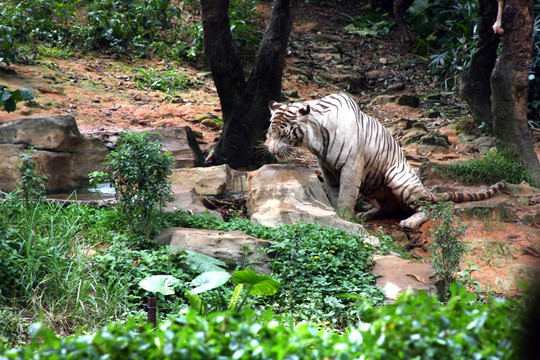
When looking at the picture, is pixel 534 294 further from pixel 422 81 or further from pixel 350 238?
pixel 422 81

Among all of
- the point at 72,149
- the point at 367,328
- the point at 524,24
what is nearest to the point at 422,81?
the point at 524,24

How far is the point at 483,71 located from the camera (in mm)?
10172

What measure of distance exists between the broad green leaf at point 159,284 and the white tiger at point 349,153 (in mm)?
3064

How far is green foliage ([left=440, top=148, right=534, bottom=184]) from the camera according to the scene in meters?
8.23

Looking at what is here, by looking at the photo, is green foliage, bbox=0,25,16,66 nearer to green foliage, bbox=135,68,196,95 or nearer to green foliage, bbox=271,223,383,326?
green foliage, bbox=135,68,196,95

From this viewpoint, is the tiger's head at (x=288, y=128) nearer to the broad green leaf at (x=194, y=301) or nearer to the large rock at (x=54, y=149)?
the large rock at (x=54, y=149)

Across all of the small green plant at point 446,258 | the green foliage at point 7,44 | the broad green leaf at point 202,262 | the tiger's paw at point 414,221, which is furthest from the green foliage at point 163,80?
the small green plant at point 446,258

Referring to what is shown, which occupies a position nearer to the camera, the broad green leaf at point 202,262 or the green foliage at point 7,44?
the broad green leaf at point 202,262

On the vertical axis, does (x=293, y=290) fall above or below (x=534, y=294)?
below

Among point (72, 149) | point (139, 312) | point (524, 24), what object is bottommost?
point (139, 312)

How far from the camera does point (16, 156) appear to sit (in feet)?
20.1

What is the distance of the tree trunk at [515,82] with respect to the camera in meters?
7.96

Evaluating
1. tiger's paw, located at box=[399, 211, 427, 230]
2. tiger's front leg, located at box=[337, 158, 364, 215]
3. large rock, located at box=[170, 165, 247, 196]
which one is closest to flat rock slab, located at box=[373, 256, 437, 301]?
tiger's front leg, located at box=[337, 158, 364, 215]

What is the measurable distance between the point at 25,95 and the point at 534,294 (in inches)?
167
